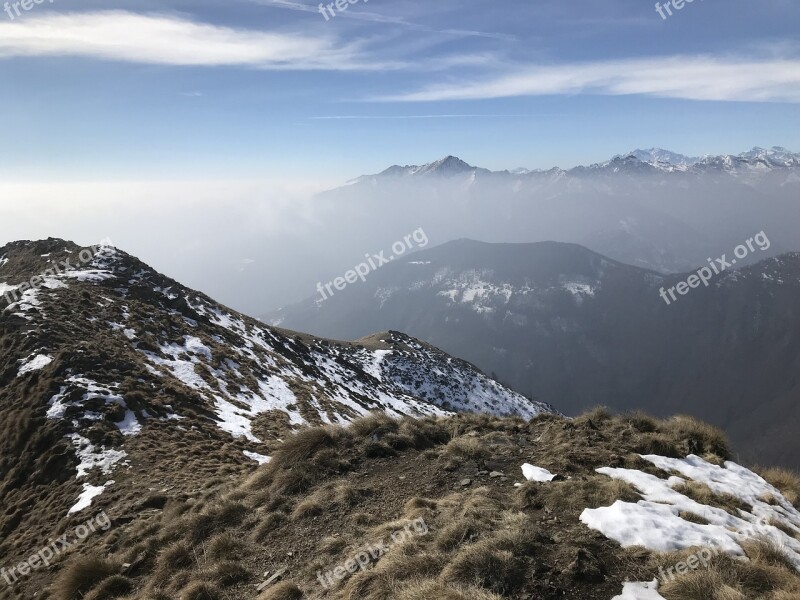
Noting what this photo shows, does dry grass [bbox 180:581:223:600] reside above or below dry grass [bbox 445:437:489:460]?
above

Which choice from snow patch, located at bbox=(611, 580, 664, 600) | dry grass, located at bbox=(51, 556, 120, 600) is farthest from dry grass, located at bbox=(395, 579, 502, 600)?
dry grass, located at bbox=(51, 556, 120, 600)

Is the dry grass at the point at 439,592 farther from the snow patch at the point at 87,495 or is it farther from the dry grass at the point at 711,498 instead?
the snow patch at the point at 87,495

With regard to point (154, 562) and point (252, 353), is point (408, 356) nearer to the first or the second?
point (252, 353)

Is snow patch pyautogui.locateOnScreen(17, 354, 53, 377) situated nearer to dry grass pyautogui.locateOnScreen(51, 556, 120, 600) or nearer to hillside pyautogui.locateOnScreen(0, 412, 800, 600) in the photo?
hillside pyautogui.locateOnScreen(0, 412, 800, 600)

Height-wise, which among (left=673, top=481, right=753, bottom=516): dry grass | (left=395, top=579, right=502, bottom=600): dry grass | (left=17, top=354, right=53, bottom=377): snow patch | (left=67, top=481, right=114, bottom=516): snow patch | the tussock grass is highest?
(left=17, top=354, right=53, bottom=377): snow patch

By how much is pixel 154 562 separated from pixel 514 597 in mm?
9104

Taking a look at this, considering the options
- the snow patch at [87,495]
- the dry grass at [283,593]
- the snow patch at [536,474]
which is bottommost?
the snow patch at [87,495]

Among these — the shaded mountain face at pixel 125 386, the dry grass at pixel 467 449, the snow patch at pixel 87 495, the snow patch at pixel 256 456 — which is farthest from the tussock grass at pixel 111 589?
the dry grass at pixel 467 449

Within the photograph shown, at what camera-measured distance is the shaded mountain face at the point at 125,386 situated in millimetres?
17344

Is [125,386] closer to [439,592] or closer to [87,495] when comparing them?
[87,495]

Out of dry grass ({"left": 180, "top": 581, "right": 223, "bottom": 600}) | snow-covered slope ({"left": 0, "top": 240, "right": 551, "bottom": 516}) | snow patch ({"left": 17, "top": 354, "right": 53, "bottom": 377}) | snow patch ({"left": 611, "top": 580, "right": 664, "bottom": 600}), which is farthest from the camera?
snow patch ({"left": 17, "top": 354, "right": 53, "bottom": 377})

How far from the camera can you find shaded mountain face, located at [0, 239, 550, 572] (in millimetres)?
17344

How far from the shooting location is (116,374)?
81.6 feet

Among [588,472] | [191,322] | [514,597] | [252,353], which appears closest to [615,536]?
[514,597]
